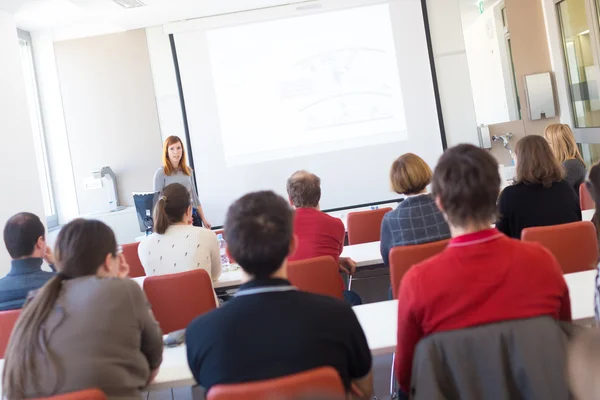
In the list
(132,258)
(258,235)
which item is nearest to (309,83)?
(132,258)

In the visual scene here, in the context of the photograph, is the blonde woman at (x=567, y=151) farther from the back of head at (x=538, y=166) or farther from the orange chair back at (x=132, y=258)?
the orange chair back at (x=132, y=258)

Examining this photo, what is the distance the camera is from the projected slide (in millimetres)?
6797

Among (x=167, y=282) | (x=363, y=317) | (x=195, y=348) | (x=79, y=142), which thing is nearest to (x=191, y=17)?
(x=79, y=142)

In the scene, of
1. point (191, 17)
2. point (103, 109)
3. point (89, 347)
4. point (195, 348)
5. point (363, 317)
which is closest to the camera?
point (195, 348)

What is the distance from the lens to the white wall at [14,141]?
552 cm

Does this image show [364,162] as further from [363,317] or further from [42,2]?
[363,317]

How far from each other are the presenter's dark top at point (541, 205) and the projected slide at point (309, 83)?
142 inches

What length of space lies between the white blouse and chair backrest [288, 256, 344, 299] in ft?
2.08

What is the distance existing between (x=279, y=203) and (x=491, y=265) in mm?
578

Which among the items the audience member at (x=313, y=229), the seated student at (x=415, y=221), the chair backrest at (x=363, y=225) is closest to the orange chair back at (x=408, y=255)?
the seated student at (x=415, y=221)

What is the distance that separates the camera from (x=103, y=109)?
730 centimetres

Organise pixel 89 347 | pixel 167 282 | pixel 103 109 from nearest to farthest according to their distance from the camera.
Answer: pixel 89 347
pixel 167 282
pixel 103 109

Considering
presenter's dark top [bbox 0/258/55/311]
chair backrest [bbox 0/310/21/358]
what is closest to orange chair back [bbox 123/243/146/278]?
presenter's dark top [bbox 0/258/55/311]

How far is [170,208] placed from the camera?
133 inches
